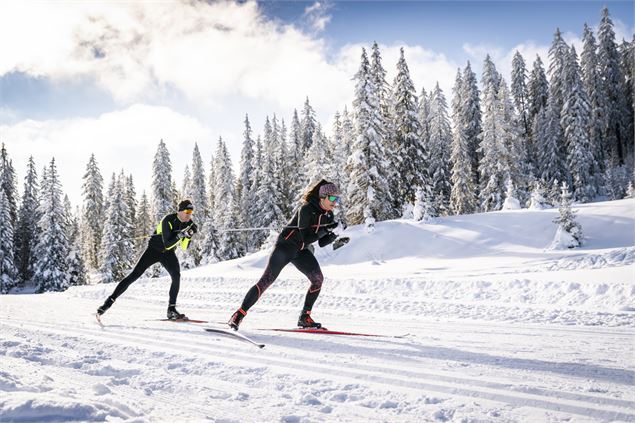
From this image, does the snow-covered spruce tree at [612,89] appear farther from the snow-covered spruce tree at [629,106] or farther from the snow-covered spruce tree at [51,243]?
the snow-covered spruce tree at [51,243]

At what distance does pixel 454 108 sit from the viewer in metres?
53.7

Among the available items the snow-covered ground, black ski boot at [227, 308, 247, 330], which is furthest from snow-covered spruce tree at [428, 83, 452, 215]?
black ski boot at [227, 308, 247, 330]

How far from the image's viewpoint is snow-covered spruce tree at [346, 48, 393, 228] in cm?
2928

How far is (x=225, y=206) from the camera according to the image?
51094 millimetres

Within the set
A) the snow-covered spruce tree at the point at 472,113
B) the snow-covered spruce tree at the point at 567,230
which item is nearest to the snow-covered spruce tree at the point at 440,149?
the snow-covered spruce tree at the point at 472,113

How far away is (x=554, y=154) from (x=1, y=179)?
217 feet

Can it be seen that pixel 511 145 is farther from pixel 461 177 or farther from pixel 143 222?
pixel 143 222

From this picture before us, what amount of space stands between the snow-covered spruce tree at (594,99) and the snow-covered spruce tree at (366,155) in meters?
28.9

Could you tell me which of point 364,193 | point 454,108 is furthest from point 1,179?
point 454,108

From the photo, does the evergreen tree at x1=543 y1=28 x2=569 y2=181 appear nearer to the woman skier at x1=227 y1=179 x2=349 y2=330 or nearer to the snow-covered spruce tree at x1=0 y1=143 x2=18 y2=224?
the woman skier at x1=227 y1=179 x2=349 y2=330

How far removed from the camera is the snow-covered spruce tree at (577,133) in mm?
42906

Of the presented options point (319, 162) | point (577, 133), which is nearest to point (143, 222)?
point (319, 162)

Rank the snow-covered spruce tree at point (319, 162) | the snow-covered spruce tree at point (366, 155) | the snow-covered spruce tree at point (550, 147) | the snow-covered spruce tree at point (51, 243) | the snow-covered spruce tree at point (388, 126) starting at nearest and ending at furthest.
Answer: the snow-covered spruce tree at point (366, 155)
the snow-covered spruce tree at point (388, 126)
the snow-covered spruce tree at point (319, 162)
the snow-covered spruce tree at point (51, 243)
the snow-covered spruce tree at point (550, 147)

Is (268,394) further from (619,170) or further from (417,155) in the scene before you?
(619,170)
